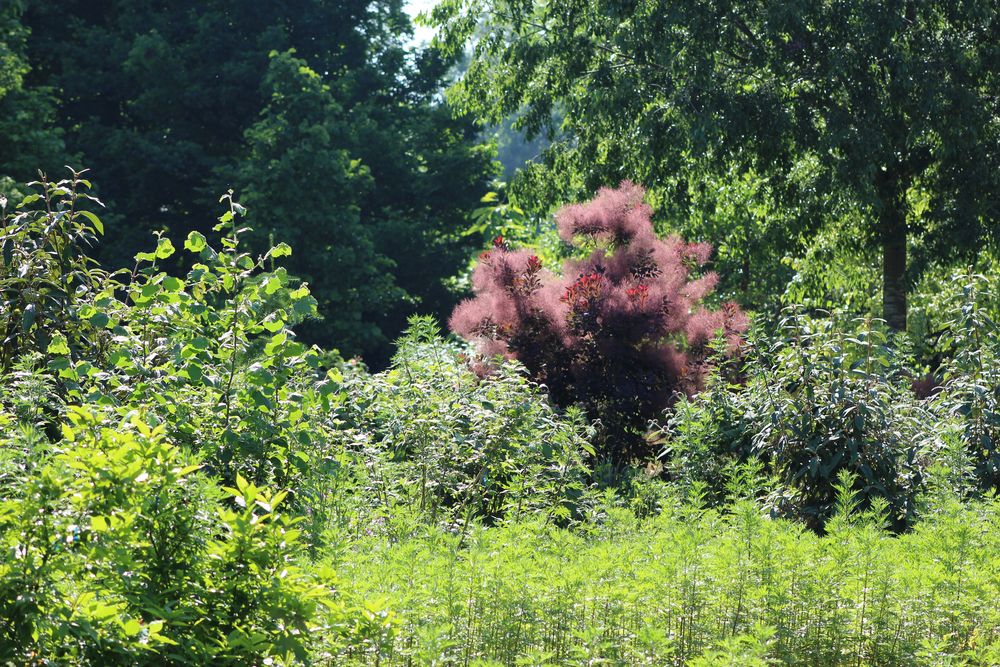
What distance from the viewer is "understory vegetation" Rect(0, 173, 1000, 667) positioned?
3127mm

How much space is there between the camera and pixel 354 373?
918 cm

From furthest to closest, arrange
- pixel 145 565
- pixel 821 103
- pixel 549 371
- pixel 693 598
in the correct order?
pixel 821 103, pixel 549 371, pixel 693 598, pixel 145 565

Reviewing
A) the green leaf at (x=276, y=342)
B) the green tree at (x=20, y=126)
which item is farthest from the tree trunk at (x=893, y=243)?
the green tree at (x=20, y=126)

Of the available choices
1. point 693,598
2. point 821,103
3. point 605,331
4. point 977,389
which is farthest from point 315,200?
point 693,598

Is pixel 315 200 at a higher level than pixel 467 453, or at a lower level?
higher

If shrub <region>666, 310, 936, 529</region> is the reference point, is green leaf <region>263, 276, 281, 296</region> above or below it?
below

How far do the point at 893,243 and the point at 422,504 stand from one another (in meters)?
8.72

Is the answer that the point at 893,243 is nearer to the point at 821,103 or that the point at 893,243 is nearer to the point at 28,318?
the point at 821,103

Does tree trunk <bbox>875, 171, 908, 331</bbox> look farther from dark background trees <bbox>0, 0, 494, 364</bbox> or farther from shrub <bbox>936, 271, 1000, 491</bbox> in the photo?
dark background trees <bbox>0, 0, 494, 364</bbox>

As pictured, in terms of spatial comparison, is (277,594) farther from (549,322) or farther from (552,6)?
(552,6)

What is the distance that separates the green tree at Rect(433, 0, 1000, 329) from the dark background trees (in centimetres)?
758

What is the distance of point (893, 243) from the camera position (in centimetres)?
1298

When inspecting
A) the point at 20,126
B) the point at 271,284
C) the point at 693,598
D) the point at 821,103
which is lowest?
the point at 693,598

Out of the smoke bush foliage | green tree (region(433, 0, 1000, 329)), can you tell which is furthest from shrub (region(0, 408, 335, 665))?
green tree (region(433, 0, 1000, 329))
